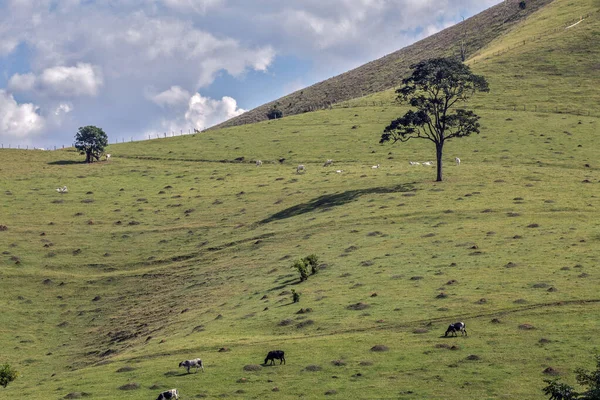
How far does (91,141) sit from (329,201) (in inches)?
2327

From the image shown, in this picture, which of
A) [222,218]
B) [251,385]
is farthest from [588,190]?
[251,385]

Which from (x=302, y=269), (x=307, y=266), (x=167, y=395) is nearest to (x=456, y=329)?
(x=167, y=395)

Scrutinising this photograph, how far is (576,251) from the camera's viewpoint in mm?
60562

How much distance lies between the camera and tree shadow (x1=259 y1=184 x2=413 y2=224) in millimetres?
89000

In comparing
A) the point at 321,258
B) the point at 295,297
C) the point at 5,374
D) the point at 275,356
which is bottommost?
the point at 5,374

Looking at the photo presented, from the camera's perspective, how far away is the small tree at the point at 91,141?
133 metres

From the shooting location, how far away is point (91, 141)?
133000mm

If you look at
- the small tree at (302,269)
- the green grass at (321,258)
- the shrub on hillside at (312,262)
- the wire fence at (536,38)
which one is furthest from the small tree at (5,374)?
the wire fence at (536,38)

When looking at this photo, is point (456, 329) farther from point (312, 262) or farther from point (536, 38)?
point (536, 38)

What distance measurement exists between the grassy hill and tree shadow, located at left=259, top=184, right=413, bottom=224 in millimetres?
406

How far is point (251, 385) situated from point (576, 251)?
31648 millimetres

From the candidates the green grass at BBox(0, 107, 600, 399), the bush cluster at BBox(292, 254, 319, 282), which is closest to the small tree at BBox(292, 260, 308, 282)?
the bush cluster at BBox(292, 254, 319, 282)

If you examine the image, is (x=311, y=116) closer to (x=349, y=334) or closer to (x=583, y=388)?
(x=349, y=334)

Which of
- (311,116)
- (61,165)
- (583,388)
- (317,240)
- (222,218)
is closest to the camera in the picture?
(583,388)
